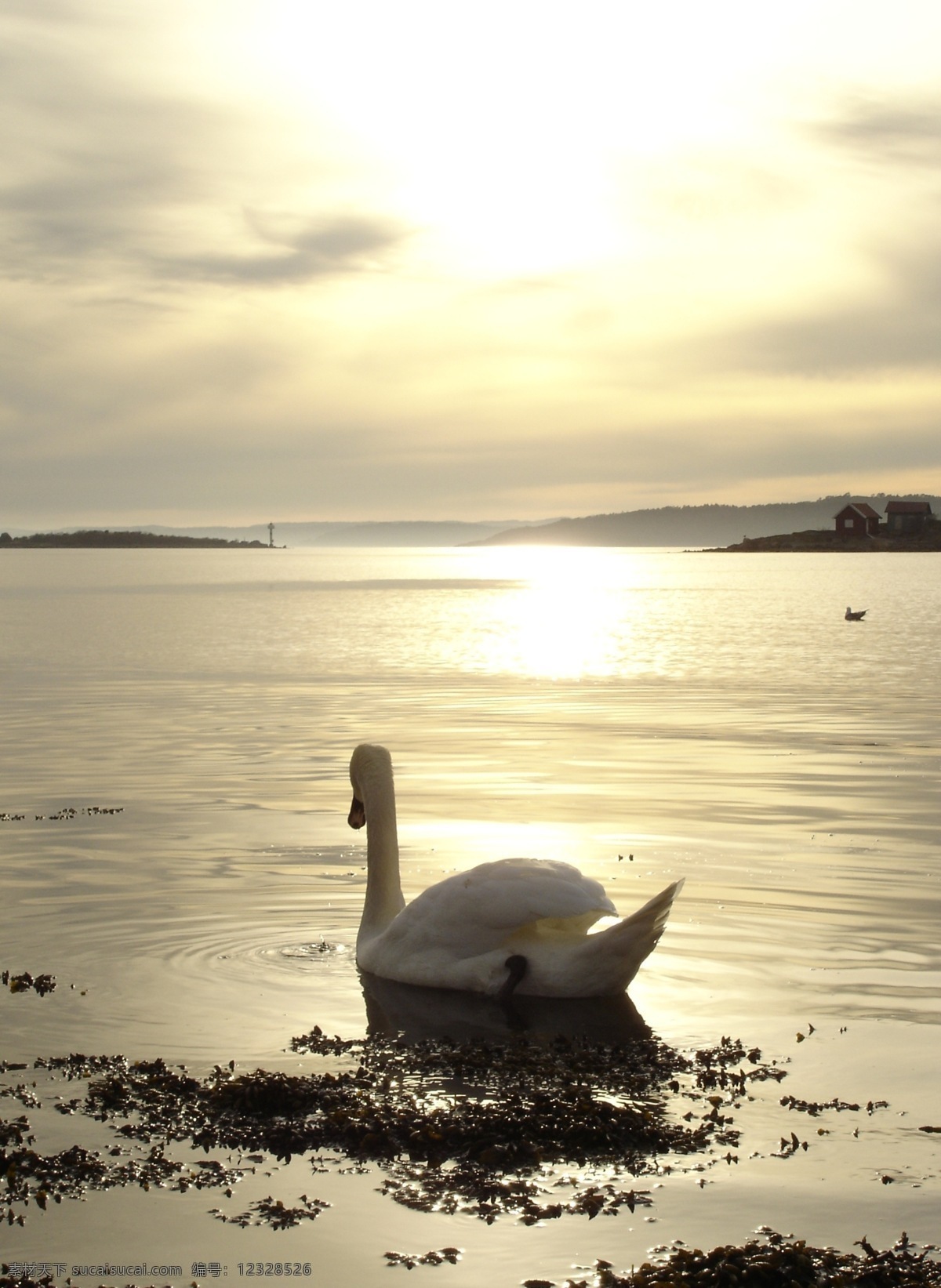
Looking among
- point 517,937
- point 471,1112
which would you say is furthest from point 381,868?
point 471,1112

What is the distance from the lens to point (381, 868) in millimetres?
11172

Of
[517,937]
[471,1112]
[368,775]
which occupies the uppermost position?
[368,775]

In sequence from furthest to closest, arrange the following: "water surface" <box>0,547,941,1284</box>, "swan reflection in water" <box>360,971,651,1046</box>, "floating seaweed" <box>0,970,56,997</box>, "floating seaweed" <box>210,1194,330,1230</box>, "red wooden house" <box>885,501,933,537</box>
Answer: "red wooden house" <box>885,501,933,537</box>
"floating seaweed" <box>0,970,56,997</box>
"swan reflection in water" <box>360,971,651,1046</box>
"water surface" <box>0,547,941,1284</box>
"floating seaweed" <box>210,1194,330,1230</box>

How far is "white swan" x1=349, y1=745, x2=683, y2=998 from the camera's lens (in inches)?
368

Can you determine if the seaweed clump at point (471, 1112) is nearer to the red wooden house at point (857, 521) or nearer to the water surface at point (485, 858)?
the water surface at point (485, 858)

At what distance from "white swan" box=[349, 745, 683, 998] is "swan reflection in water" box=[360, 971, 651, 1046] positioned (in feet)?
0.27

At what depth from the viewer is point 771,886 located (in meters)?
13.1

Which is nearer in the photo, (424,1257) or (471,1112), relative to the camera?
(424,1257)

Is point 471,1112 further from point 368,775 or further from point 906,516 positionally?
point 906,516

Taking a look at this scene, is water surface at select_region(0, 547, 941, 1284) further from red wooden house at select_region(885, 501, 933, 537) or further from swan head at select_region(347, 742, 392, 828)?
red wooden house at select_region(885, 501, 933, 537)

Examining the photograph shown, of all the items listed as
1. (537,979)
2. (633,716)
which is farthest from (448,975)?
(633,716)

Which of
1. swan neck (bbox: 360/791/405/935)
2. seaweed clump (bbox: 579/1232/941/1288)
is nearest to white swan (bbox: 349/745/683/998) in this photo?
swan neck (bbox: 360/791/405/935)

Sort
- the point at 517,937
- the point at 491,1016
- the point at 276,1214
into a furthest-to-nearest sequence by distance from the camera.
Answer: the point at 517,937, the point at 491,1016, the point at 276,1214

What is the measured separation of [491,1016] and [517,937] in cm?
56
